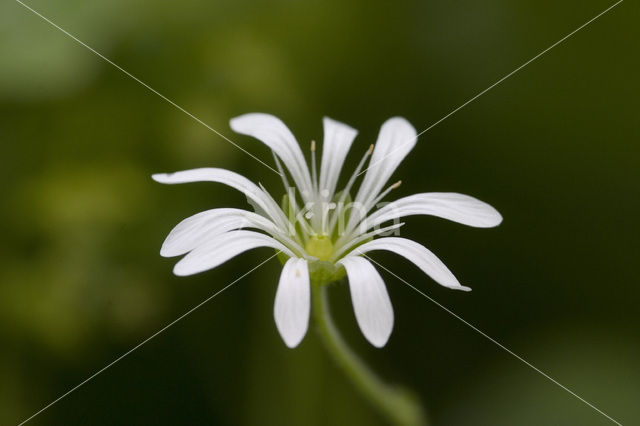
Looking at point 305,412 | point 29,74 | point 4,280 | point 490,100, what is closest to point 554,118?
point 490,100

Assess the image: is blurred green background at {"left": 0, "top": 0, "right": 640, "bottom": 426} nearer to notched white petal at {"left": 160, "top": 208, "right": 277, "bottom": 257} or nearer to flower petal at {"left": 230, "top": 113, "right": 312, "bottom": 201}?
flower petal at {"left": 230, "top": 113, "right": 312, "bottom": 201}

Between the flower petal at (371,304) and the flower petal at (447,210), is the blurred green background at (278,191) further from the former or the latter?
the flower petal at (371,304)

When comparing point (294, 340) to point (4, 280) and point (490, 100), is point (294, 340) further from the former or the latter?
point (490, 100)

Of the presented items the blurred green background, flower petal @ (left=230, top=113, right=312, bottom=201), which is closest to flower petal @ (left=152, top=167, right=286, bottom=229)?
flower petal @ (left=230, top=113, right=312, bottom=201)

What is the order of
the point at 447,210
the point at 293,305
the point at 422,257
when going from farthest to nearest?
the point at 447,210 → the point at 422,257 → the point at 293,305

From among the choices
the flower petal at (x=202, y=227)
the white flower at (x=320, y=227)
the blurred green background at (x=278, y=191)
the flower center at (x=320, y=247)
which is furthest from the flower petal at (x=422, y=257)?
the blurred green background at (x=278, y=191)

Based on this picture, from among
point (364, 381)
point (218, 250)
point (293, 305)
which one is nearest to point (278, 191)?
point (364, 381)

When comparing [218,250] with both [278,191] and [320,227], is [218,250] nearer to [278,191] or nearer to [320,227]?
[320,227]
